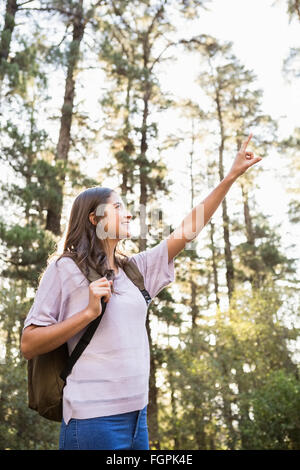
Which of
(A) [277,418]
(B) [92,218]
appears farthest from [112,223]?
(A) [277,418]

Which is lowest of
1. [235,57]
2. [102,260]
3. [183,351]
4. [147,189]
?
[102,260]

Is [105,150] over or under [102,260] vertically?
over

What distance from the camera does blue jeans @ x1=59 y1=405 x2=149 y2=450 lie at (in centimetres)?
157

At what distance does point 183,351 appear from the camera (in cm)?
1310

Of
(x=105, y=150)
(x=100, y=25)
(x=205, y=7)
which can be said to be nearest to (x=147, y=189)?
(x=105, y=150)

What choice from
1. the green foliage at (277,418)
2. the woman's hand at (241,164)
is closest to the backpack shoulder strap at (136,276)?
the woman's hand at (241,164)

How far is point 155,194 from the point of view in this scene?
576 inches

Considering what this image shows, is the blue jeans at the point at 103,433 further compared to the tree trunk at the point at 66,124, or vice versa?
the tree trunk at the point at 66,124

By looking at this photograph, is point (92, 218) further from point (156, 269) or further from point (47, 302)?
point (47, 302)

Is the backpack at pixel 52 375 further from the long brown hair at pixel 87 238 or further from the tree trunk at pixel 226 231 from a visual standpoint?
the tree trunk at pixel 226 231

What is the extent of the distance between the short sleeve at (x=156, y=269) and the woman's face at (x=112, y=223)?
0.46 ft

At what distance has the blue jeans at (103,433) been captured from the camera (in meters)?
1.57

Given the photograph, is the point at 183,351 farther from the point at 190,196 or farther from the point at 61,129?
the point at 190,196

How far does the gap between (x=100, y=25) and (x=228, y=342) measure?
9.26 metres
